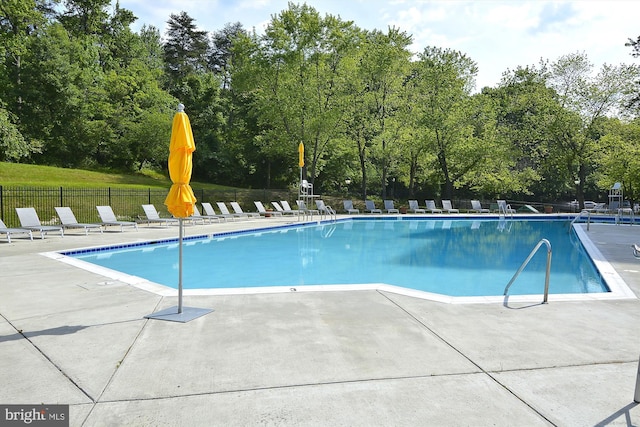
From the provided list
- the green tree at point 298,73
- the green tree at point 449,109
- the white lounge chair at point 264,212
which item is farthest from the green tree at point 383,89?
the white lounge chair at point 264,212

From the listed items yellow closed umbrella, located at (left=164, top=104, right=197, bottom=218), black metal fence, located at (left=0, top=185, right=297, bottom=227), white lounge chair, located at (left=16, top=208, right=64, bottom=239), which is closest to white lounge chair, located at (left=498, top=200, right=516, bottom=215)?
black metal fence, located at (left=0, top=185, right=297, bottom=227)

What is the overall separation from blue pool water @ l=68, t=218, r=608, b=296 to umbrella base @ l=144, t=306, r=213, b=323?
2936mm

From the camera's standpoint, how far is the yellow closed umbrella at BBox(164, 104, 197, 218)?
14.1ft

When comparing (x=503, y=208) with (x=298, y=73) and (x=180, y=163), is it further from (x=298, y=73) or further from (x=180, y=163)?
(x=180, y=163)

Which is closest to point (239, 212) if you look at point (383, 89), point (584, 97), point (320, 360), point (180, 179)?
point (383, 89)

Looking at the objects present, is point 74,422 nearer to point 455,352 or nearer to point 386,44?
point 455,352

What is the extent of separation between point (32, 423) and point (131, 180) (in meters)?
26.8

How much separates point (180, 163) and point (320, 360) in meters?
2.49

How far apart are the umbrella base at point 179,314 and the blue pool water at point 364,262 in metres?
2.94

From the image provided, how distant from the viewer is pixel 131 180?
26859mm

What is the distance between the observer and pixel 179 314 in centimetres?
443

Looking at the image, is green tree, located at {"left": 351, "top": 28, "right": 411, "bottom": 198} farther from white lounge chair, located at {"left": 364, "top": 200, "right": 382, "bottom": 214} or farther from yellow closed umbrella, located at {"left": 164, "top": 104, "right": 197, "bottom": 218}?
yellow closed umbrella, located at {"left": 164, "top": 104, "right": 197, "bottom": 218}

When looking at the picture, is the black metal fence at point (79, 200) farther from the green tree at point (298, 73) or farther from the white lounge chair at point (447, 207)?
the white lounge chair at point (447, 207)

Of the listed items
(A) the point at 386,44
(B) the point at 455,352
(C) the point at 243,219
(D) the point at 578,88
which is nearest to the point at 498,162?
(D) the point at 578,88
